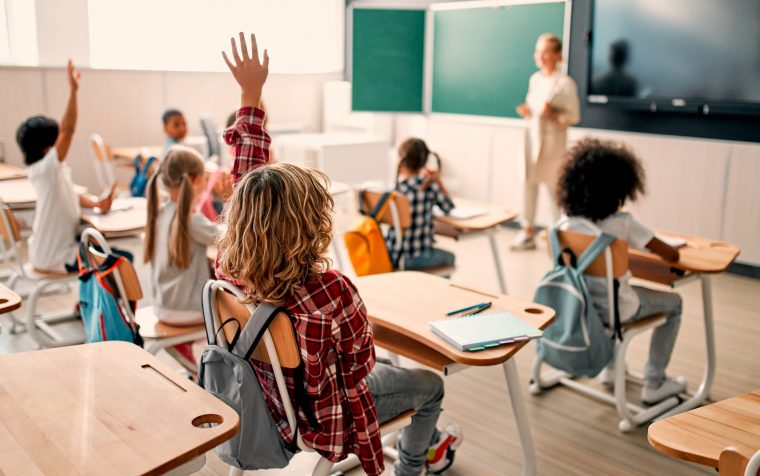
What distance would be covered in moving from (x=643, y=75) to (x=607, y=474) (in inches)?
147

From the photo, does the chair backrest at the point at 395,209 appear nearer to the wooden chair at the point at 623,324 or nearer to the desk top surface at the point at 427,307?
the wooden chair at the point at 623,324

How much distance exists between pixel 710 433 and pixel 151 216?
211 cm

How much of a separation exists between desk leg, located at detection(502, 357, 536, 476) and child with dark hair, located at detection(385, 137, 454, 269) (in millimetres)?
1350

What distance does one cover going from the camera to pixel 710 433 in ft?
4.63

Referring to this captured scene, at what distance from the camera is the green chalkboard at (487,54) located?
6.13 meters

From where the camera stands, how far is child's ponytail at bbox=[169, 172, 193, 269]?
8.88ft

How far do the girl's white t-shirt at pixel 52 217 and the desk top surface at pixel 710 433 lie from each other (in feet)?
9.53

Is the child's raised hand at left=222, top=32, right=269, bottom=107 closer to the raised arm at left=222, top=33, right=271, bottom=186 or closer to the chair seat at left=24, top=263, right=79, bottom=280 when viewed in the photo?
the raised arm at left=222, top=33, right=271, bottom=186

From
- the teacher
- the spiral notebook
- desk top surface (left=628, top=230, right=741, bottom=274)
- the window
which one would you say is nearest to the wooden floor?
desk top surface (left=628, top=230, right=741, bottom=274)

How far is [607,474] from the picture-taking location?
253cm

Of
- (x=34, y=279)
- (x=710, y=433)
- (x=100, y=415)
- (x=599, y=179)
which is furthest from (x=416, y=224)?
(x=100, y=415)

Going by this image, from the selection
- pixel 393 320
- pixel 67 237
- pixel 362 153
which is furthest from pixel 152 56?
pixel 393 320

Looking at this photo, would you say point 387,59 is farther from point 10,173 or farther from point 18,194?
point 18,194

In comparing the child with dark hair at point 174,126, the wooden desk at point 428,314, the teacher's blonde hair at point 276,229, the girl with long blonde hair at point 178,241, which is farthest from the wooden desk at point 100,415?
the child with dark hair at point 174,126
